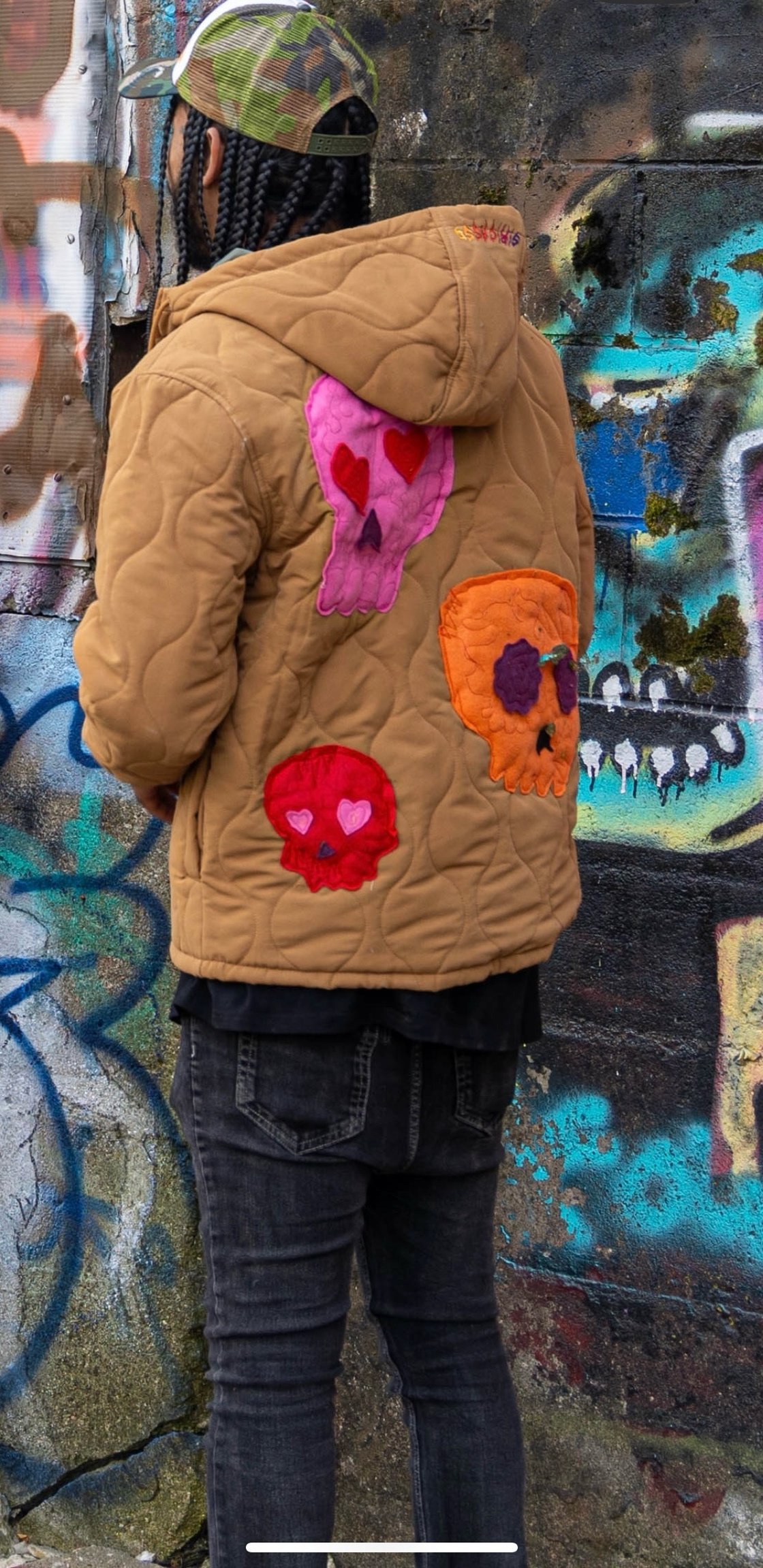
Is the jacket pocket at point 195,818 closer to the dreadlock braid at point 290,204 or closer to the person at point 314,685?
the person at point 314,685

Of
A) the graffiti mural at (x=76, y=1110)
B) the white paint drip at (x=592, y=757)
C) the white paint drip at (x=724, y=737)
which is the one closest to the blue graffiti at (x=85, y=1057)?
the graffiti mural at (x=76, y=1110)

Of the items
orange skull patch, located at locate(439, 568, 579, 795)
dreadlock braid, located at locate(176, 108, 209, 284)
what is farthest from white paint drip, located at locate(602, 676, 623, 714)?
dreadlock braid, located at locate(176, 108, 209, 284)

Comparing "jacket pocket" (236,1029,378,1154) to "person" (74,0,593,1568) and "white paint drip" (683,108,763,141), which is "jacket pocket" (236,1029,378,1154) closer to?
"person" (74,0,593,1568)

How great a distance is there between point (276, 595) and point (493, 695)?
27 cm

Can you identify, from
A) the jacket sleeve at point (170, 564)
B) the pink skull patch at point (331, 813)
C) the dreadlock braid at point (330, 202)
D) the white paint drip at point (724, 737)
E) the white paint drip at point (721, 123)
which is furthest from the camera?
the white paint drip at point (724, 737)

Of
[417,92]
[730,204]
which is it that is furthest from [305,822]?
[417,92]

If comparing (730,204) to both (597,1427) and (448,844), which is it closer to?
(448,844)

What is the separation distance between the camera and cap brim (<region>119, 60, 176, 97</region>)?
1895 millimetres

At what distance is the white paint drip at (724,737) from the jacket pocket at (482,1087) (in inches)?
26.9

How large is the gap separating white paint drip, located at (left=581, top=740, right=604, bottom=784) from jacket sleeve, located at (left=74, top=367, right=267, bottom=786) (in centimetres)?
94

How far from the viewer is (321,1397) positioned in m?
1.74

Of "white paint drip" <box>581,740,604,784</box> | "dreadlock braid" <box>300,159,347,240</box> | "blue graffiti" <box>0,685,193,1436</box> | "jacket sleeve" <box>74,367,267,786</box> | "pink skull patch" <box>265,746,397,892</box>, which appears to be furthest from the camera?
"blue graffiti" <box>0,685,193,1436</box>

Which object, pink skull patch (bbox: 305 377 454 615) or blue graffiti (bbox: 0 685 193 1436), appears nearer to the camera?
pink skull patch (bbox: 305 377 454 615)

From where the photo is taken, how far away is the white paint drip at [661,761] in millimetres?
2379
